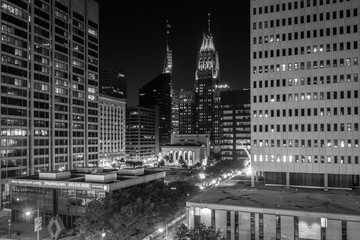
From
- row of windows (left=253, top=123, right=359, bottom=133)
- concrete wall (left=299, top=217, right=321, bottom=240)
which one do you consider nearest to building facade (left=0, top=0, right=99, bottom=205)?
row of windows (left=253, top=123, right=359, bottom=133)

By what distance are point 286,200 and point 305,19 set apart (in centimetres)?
5419

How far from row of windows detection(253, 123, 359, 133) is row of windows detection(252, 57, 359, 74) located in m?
16.3

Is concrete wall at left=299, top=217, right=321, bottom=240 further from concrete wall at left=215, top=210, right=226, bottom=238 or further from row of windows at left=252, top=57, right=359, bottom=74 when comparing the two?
row of windows at left=252, top=57, right=359, bottom=74

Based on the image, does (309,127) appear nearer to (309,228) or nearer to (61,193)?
(309,228)

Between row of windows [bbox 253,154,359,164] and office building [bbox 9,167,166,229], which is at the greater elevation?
row of windows [bbox 253,154,359,164]

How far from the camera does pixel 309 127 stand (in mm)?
102125

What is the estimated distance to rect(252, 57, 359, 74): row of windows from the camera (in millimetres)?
99019

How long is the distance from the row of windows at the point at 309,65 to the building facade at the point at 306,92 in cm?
8

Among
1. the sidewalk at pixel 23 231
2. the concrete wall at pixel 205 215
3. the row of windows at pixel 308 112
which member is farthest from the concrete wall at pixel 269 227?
the row of windows at pixel 308 112

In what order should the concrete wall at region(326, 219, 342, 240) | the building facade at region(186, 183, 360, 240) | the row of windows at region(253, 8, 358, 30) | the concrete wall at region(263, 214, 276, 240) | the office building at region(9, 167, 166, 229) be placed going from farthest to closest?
1. the row of windows at region(253, 8, 358, 30)
2. the office building at region(9, 167, 166, 229)
3. the concrete wall at region(263, 214, 276, 240)
4. the building facade at region(186, 183, 360, 240)
5. the concrete wall at region(326, 219, 342, 240)

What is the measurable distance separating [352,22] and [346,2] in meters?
5.89

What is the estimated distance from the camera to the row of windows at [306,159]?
98625 mm

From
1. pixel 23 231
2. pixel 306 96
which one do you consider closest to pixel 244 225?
pixel 306 96

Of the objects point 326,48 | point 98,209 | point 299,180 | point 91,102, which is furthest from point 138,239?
point 91,102
